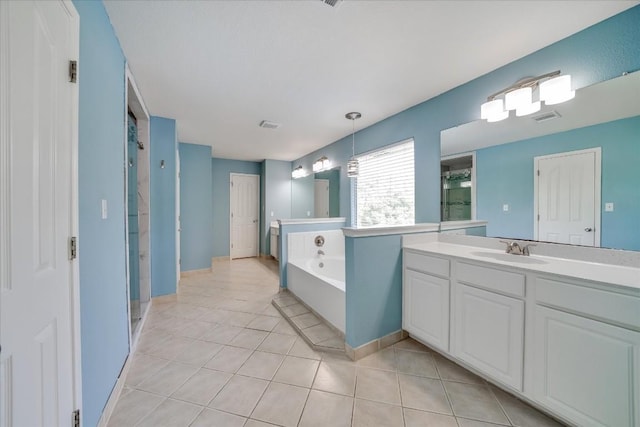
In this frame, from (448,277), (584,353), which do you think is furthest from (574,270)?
(448,277)

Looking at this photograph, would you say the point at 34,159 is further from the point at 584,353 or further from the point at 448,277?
the point at 584,353

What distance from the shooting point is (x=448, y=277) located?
1.88 m

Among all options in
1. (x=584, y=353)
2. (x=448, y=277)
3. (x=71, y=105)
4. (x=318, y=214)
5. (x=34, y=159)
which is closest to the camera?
(x=34, y=159)

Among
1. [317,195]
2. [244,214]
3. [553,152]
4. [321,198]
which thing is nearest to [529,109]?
[553,152]

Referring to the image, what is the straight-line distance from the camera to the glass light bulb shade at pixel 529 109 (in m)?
1.85

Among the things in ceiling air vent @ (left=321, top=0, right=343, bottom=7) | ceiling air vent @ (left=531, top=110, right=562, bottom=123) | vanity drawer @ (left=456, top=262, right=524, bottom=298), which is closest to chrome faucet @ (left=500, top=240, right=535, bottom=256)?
vanity drawer @ (left=456, top=262, right=524, bottom=298)

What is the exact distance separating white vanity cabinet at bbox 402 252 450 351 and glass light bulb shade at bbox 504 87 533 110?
1344mm

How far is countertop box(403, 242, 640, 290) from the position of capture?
1.25 meters

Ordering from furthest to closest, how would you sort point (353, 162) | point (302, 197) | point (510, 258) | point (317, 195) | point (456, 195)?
point (302, 197) → point (317, 195) → point (353, 162) → point (456, 195) → point (510, 258)

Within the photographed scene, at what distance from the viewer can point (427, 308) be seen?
2.03 m

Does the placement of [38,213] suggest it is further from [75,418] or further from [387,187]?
[387,187]

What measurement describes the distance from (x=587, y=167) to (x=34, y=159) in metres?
2.89

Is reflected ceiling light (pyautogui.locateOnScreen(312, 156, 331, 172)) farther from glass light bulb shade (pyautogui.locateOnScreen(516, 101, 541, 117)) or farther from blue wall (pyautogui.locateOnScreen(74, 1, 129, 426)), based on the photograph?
blue wall (pyautogui.locateOnScreen(74, 1, 129, 426))

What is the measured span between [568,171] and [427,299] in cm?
137
